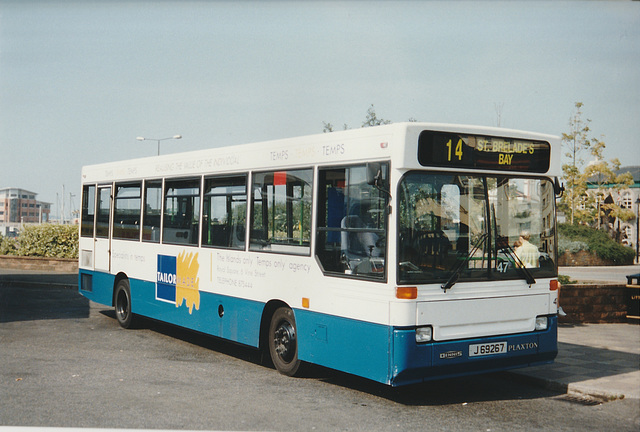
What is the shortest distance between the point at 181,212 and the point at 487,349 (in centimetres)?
555

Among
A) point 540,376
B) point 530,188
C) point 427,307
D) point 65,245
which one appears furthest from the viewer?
point 65,245

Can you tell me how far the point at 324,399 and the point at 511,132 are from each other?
358cm

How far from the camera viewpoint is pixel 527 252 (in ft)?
26.2

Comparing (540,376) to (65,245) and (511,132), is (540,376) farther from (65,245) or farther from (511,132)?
(65,245)

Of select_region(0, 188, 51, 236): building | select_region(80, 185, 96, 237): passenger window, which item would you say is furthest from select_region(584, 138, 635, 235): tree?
select_region(0, 188, 51, 236): building

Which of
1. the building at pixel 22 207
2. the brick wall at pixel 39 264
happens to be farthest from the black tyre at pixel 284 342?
the building at pixel 22 207

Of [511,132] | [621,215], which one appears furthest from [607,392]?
[621,215]

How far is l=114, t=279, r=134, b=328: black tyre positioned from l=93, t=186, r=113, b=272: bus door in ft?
1.92

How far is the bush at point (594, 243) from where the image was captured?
4291 cm

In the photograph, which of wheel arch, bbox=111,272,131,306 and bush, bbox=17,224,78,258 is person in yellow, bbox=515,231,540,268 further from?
bush, bbox=17,224,78,258

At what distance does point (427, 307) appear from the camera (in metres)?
7.11

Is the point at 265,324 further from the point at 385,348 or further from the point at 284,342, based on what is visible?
the point at 385,348

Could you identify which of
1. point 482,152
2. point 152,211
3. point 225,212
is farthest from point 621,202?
point 482,152

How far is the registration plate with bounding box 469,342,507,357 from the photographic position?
7402 mm
